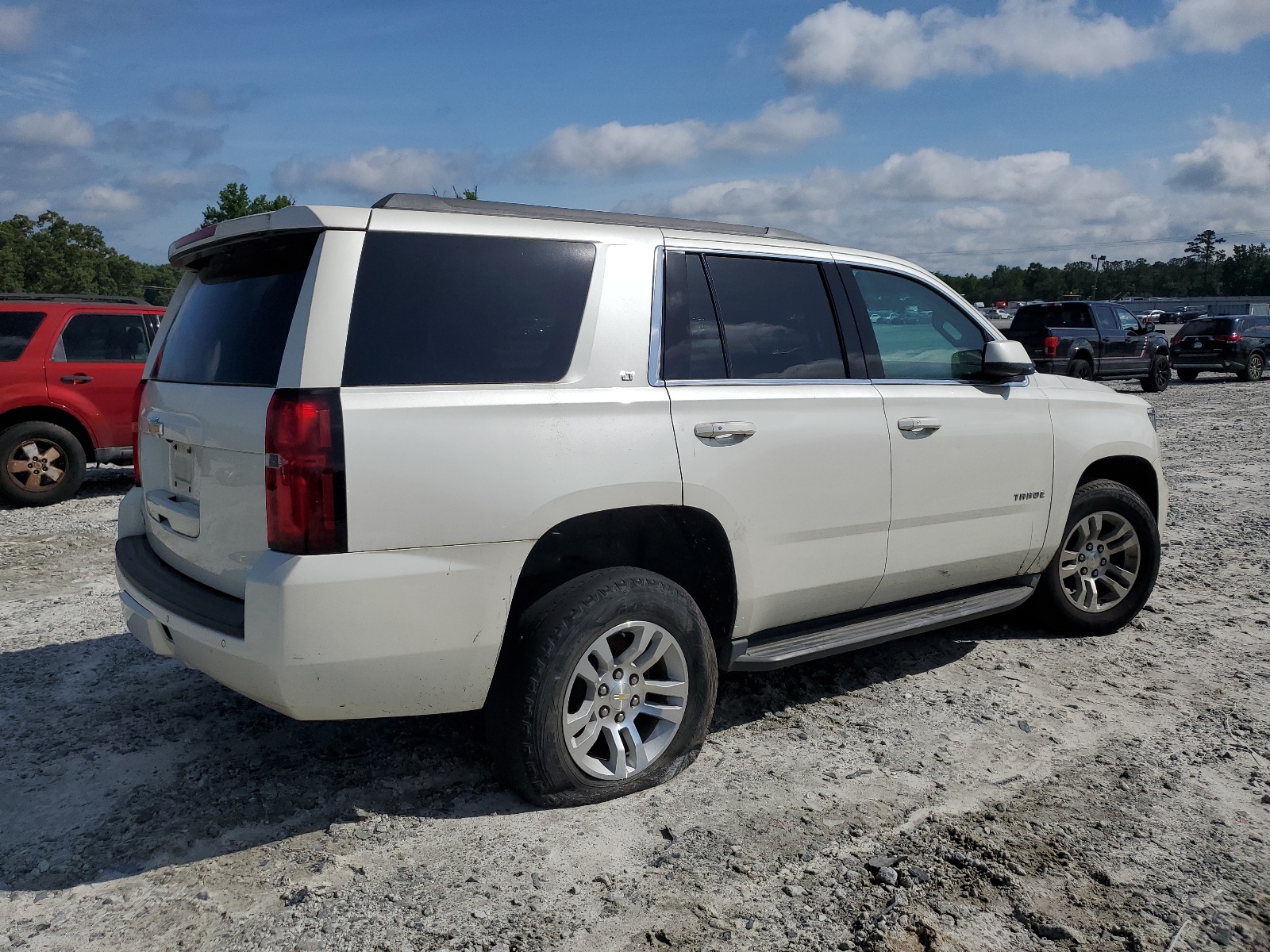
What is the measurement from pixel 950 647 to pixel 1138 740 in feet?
4.21

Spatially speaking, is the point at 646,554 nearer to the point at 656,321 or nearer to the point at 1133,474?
the point at 656,321

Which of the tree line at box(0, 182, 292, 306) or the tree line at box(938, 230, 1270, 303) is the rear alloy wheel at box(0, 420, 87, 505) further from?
the tree line at box(938, 230, 1270, 303)

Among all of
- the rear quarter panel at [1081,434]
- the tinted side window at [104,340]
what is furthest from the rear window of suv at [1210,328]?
the tinted side window at [104,340]

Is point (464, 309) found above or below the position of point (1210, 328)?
below

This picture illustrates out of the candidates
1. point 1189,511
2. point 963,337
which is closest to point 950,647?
point 963,337

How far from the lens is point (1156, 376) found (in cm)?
2242

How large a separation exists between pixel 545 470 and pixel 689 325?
2.91 feet

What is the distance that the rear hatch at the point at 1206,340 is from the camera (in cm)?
2483

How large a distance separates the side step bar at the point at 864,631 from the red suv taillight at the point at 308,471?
1.63 metres

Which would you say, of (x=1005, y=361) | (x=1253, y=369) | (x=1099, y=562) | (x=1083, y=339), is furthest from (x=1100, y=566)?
(x=1253, y=369)

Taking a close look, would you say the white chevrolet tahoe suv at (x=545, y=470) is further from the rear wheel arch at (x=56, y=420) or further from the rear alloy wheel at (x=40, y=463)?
the rear wheel arch at (x=56, y=420)

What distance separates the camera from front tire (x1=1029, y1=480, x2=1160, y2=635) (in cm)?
506

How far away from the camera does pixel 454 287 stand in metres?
3.15

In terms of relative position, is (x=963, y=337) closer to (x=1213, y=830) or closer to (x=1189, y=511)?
(x=1213, y=830)
